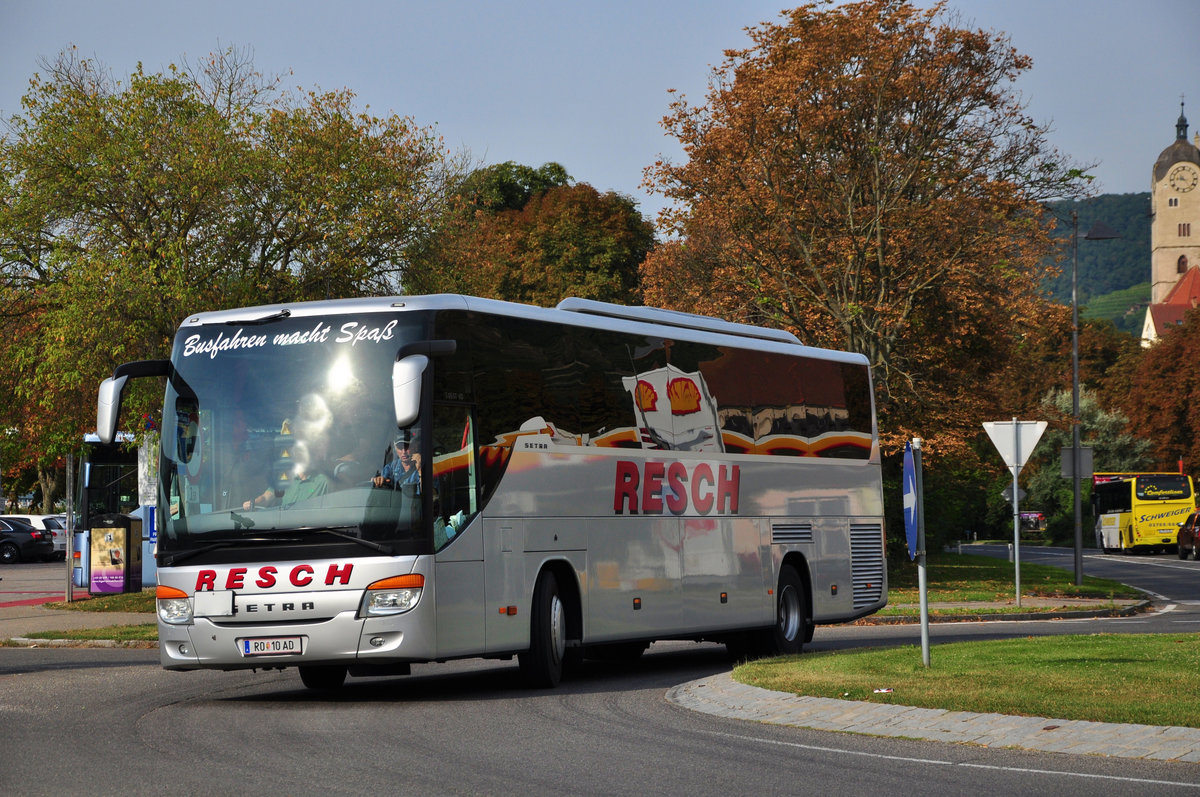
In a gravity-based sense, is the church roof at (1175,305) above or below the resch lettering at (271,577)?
above

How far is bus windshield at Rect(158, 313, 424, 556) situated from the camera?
509 inches

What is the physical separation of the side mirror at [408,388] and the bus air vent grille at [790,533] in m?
7.51

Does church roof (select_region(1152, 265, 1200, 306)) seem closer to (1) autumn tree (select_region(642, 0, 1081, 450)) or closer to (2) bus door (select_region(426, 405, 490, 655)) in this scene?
(1) autumn tree (select_region(642, 0, 1081, 450))

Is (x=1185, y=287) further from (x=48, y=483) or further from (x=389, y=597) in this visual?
(x=389, y=597)

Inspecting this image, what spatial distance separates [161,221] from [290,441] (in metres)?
18.8

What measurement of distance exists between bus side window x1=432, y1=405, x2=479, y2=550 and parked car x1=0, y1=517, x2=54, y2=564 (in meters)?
52.2

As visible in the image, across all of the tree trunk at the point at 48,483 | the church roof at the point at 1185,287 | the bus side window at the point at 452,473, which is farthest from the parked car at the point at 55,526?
the church roof at the point at 1185,287

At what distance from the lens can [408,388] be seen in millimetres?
11977

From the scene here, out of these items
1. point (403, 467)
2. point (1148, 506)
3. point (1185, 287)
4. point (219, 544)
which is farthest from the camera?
point (1185, 287)

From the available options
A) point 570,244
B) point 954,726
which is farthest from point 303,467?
point 570,244

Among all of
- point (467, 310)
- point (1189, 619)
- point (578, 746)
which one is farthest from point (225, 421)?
point (1189, 619)

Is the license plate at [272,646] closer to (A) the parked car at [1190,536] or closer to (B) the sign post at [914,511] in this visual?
(B) the sign post at [914,511]

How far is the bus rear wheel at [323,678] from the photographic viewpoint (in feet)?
49.7

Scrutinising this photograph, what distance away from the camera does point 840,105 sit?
3450 centimetres
